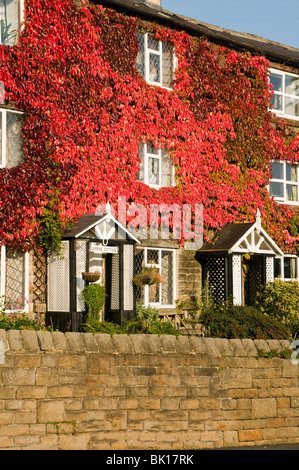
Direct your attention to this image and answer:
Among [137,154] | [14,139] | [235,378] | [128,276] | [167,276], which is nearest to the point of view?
[235,378]

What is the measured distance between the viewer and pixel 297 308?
21.3 metres

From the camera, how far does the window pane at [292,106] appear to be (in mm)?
28078

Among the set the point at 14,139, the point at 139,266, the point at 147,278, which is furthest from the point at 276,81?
the point at 14,139

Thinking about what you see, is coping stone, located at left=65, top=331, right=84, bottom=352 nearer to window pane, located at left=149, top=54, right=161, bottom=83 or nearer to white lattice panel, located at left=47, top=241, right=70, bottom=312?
white lattice panel, located at left=47, top=241, right=70, bottom=312

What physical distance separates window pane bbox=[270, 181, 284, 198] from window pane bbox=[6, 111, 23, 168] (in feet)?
33.9

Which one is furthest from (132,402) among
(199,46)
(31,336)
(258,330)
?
(199,46)

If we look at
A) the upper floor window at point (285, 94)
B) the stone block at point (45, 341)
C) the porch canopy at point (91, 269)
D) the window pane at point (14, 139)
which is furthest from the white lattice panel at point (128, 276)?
the upper floor window at point (285, 94)

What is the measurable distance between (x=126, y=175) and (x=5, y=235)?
4443 mm

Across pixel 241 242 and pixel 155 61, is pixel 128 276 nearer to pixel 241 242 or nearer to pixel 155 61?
pixel 241 242

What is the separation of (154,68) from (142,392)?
474 inches

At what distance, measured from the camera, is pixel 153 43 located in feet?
78.4

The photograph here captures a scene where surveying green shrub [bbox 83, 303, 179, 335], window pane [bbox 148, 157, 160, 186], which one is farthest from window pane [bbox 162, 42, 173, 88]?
green shrub [bbox 83, 303, 179, 335]

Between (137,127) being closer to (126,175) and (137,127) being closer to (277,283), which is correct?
(126,175)

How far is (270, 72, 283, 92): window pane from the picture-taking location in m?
27.8
